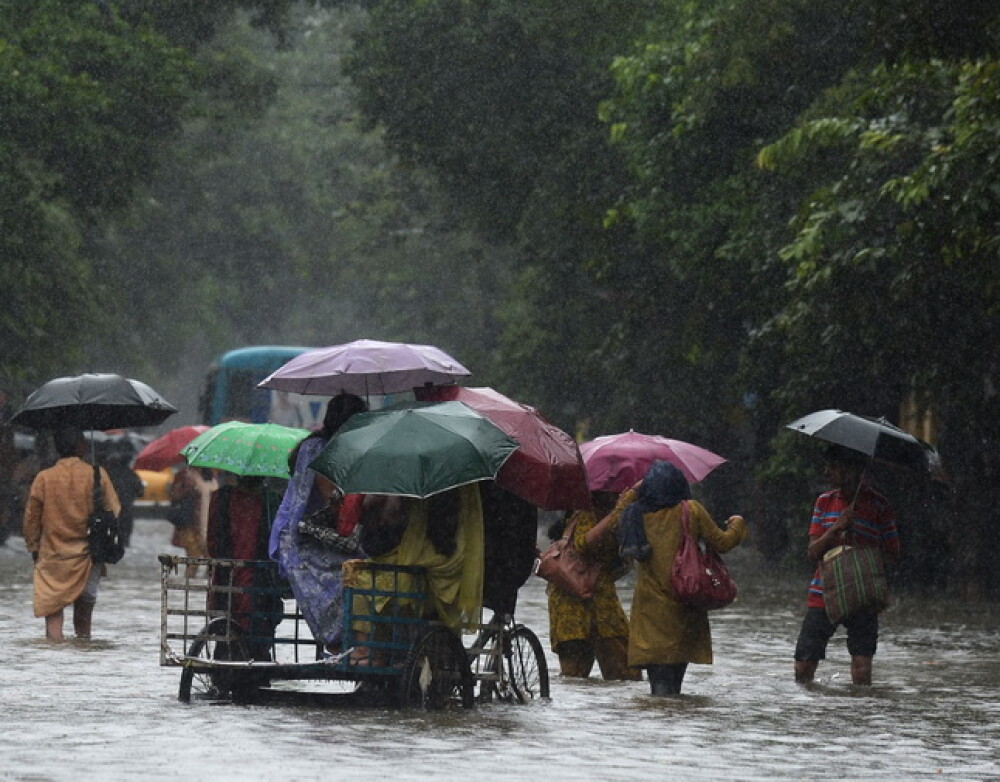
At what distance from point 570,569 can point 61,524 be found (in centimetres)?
481

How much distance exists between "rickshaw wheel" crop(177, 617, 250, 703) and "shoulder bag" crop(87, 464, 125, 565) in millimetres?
4182

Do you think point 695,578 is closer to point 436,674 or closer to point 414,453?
point 436,674

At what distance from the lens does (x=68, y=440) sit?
17.0m

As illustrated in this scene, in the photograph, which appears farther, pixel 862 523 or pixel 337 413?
pixel 862 523

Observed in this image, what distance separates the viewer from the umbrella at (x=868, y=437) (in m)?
13.7

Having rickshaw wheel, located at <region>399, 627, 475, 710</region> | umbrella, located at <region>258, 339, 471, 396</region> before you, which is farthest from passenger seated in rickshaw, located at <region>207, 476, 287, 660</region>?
rickshaw wheel, located at <region>399, 627, 475, 710</region>

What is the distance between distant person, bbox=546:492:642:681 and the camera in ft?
45.9

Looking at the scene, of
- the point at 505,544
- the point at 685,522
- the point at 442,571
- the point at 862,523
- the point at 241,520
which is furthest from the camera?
the point at 862,523

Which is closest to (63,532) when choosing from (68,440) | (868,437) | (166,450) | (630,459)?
(68,440)

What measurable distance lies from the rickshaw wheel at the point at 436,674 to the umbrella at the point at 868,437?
9.83ft

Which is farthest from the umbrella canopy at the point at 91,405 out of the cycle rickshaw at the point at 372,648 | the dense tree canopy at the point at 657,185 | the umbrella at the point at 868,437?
the dense tree canopy at the point at 657,185

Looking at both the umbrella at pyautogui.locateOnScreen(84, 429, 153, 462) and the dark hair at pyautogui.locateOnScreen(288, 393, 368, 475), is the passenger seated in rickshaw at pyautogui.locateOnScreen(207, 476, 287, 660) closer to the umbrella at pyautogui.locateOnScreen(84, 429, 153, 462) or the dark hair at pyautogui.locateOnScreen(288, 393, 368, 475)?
the dark hair at pyautogui.locateOnScreen(288, 393, 368, 475)

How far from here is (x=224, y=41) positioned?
53094 millimetres

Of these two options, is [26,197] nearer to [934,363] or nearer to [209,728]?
[934,363]
